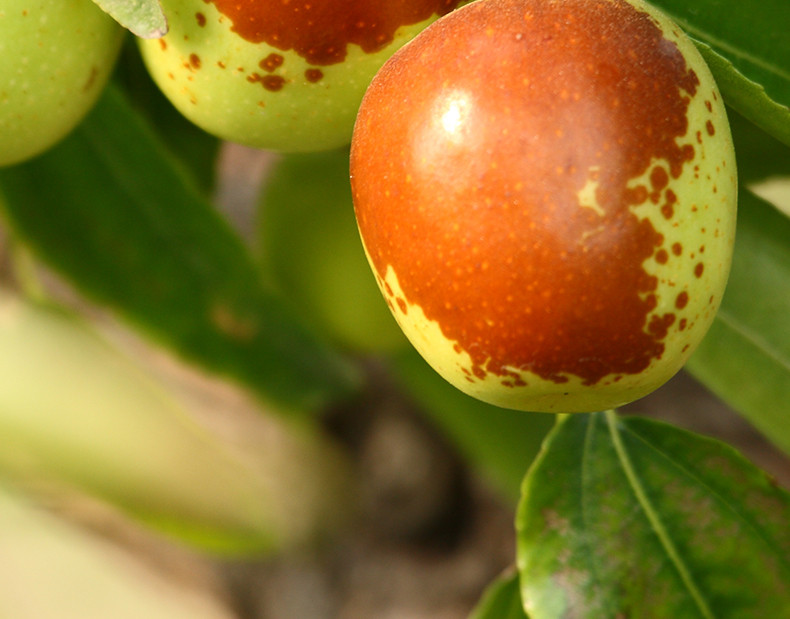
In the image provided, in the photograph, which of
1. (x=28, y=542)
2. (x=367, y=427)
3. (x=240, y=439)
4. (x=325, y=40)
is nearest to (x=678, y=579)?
(x=325, y=40)

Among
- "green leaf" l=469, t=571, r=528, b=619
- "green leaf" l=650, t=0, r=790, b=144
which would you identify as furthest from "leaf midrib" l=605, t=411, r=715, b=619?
"green leaf" l=650, t=0, r=790, b=144

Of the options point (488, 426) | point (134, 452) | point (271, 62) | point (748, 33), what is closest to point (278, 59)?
point (271, 62)

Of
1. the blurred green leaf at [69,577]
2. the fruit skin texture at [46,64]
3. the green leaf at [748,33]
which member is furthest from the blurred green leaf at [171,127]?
the blurred green leaf at [69,577]

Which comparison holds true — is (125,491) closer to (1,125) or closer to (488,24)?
(1,125)

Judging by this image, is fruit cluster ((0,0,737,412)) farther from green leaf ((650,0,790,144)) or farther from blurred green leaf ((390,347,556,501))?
blurred green leaf ((390,347,556,501))

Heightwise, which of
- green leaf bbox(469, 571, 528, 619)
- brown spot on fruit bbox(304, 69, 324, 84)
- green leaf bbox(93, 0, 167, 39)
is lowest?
green leaf bbox(469, 571, 528, 619)

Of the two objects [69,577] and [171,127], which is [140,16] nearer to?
[171,127]
